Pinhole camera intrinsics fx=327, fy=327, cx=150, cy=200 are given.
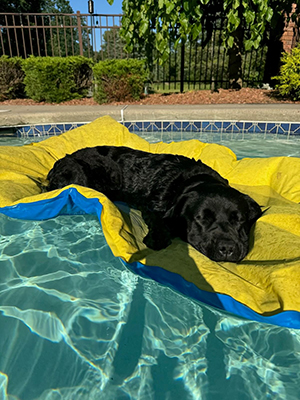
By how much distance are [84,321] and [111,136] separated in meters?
3.39

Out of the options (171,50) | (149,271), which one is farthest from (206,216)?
(171,50)

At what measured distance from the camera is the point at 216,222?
2.49 metres

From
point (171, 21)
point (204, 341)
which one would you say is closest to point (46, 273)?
point (204, 341)

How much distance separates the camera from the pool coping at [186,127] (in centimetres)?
707

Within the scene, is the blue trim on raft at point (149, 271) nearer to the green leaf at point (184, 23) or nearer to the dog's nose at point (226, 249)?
the dog's nose at point (226, 249)

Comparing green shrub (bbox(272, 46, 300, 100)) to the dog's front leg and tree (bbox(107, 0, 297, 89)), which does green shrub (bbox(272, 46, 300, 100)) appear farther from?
the dog's front leg

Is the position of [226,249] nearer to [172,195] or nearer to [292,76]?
[172,195]

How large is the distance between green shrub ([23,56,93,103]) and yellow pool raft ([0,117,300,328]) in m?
6.53

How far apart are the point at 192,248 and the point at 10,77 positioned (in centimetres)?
1139

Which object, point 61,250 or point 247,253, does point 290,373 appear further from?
point 61,250

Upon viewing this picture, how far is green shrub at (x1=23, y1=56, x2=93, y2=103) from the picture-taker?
10.4 meters

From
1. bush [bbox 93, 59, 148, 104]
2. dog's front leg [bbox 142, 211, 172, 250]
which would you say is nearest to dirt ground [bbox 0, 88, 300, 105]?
bush [bbox 93, 59, 148, 104]

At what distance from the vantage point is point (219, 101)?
32.9ft

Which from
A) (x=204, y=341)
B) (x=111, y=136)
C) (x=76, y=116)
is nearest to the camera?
(x=204, y=341)
